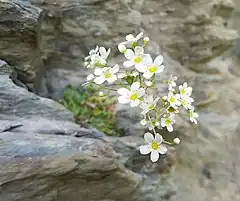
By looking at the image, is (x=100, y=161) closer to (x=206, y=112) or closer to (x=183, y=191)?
(x=183, y=191)

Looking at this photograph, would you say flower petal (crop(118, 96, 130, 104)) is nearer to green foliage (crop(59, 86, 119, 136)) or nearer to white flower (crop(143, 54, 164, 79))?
white flower (crop(143, 54, 164, 79))

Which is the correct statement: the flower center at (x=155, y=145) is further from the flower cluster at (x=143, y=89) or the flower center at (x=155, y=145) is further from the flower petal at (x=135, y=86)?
the flower petal at (x=135, y=86)

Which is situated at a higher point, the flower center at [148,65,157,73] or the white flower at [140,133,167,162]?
the flower center at [148,65,157,73]

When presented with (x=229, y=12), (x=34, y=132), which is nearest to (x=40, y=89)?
(x=34, y=132)

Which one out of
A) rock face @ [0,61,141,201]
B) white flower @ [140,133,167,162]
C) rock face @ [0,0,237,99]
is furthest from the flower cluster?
rock face @ [0,0,237,99]

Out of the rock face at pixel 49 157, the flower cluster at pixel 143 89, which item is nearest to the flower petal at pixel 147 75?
the flower cluster at pixel 143 89

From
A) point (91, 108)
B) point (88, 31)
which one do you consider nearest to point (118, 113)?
point (91, 108)

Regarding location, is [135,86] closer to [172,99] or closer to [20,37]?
[172,99]
